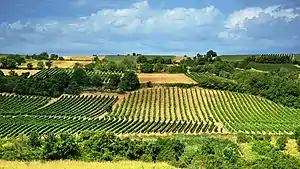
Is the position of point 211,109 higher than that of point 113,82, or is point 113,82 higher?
point 113,82

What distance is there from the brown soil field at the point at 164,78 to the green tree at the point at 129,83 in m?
6.38

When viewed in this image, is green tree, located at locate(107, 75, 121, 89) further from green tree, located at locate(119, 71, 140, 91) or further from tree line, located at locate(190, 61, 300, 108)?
tree line, located at locate(190, 61, 300, 108)

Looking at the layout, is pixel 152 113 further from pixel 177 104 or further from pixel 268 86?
pixel 268 86

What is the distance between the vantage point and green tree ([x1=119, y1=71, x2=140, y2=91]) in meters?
155

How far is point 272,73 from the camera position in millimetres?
195500

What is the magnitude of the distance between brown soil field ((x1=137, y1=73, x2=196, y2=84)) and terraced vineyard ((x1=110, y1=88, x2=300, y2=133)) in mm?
7644

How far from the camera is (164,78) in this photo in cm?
17100

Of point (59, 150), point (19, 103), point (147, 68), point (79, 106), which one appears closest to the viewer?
point (59, 150)

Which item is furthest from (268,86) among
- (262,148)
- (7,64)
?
(262,148)

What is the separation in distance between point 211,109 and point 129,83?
28.5 m

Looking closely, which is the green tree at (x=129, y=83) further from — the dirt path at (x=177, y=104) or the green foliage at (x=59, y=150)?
the green foliage at (x=59, y=150)

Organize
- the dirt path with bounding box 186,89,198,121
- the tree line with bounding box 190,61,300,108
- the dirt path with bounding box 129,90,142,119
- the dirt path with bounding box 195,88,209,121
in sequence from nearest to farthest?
the dirt path with bounding box 129,90,142,119 < the dirt path with bounding box 186,89,198,121 < the dirt path with bounding box 195,88,209,121 < the tree line with bounding box 190,61,300,108

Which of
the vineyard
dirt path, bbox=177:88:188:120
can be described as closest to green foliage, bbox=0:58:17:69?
the vineyard

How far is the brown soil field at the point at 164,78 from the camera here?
547 feet
